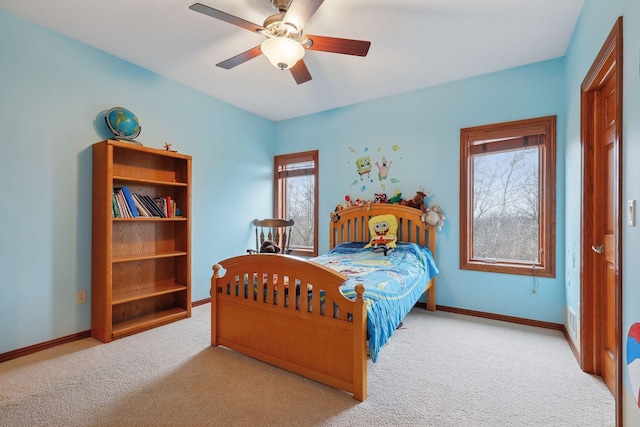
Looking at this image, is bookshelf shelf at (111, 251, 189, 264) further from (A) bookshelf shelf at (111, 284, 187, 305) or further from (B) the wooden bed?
(B) the wooden bed

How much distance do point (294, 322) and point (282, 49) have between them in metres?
1.85

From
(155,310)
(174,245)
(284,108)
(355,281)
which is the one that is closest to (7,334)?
(155,310)

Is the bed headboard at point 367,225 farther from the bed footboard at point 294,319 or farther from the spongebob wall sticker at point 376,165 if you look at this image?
the bed footboard at point 294,319

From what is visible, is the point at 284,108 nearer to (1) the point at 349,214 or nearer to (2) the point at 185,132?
(2) the point at 185,132

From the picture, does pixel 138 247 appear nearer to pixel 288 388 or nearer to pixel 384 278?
pixel 288 388

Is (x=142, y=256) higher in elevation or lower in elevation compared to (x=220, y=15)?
lower

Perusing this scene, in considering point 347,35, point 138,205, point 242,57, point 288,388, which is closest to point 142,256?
point 138,205

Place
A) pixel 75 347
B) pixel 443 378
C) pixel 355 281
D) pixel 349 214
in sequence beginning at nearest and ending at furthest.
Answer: pixel 443 378, pixel 355 281, pixel 75 347, pixel 349 214

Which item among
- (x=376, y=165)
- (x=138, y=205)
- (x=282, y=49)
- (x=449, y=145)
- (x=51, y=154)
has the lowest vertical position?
(x=138, y=205)

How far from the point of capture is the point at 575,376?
6.75 ft

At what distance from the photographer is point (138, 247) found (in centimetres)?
310

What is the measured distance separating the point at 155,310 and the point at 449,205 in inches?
138

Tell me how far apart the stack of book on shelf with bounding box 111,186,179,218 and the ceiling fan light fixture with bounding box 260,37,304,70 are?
190 centimetres

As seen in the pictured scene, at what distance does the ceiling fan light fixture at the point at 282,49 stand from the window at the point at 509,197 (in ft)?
7.26
